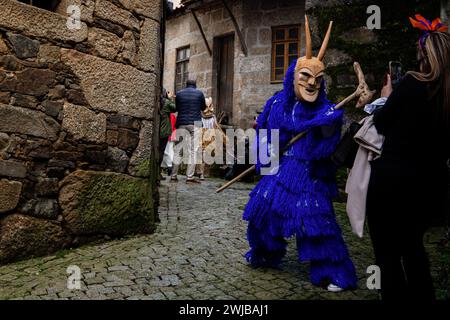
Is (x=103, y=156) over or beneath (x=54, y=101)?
beneath

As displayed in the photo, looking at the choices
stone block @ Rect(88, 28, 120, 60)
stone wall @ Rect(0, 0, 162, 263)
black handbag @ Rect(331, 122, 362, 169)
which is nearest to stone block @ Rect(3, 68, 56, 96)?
stone wall @ Rect(0, 0, 162, 263)

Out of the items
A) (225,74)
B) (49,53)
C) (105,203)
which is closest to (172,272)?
(105,203)

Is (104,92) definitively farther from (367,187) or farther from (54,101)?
(367,187)

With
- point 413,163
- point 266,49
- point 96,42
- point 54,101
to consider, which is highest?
point 266,49

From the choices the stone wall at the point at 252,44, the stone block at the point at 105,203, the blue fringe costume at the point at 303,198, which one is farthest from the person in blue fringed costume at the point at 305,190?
the stone wall at the point at 252,44

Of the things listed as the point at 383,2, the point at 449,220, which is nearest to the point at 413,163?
the point at 449,220

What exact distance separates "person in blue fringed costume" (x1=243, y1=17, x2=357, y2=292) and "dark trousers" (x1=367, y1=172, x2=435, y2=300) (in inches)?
30.9

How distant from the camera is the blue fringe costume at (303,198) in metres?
2.88

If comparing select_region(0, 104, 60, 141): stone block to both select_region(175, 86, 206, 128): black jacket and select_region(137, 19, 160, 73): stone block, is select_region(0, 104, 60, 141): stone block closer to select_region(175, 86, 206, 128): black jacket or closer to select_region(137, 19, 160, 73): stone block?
select_region(137, 19, 160, 73): stone block

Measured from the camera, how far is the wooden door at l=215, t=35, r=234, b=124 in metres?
12.1

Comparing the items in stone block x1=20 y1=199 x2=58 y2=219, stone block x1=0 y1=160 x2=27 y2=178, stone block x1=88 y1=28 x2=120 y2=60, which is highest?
stone block x1=88 y1=28 x2=120 y2=60

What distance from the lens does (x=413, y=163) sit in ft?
6.86

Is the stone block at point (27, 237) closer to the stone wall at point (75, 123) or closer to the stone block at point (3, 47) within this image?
the stone wall at point (75, 123)

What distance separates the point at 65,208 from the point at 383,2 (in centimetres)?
426
